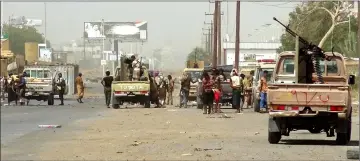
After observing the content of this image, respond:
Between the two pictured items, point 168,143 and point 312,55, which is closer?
point 168,143

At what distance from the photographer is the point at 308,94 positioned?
48.1ft

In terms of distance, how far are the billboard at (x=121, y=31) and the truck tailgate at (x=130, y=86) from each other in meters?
110

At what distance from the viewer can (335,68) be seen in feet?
57.2

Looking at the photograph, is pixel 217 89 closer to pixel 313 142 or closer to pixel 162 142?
pixel 313 142

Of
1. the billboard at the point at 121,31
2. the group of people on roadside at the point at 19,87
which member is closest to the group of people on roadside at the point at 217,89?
the group of people on roadside at the point at 19,87

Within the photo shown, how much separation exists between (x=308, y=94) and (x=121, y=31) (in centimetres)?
13080

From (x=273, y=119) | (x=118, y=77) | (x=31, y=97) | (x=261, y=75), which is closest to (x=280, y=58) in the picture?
(x=273, y=119)

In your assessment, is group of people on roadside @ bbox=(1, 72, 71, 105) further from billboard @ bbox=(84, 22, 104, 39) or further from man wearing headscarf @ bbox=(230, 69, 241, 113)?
billboard @ bbox=(84, 22, 104, 39)

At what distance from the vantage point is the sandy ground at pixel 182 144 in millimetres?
12430

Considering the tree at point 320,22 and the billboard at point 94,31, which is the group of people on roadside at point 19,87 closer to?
the tree at point 320,22

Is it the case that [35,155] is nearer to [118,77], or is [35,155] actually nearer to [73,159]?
[73,159]

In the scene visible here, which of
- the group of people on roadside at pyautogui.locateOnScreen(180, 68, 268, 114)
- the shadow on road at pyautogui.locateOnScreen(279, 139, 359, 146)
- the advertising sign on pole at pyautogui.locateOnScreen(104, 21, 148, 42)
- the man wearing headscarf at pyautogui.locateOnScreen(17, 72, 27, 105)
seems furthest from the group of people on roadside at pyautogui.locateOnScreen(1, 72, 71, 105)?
the advertising sign on pole at pyautogui.locateOnScreen(104, 21, 148, 42)

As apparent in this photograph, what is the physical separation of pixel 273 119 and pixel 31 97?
23685mm

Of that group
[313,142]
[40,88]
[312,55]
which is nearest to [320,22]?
[40,88]
